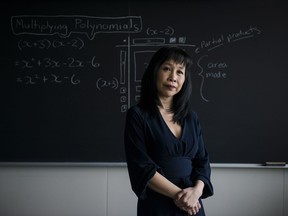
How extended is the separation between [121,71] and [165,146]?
1.44 metres

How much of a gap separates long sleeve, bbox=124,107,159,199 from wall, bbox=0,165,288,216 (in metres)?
1.43

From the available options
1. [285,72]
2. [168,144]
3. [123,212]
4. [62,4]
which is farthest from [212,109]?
[62,4]

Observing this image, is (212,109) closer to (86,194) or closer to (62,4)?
(86,194)

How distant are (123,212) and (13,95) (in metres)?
1.45

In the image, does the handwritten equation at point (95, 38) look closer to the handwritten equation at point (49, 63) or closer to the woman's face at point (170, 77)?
the handwritten equation at point (49, 63)

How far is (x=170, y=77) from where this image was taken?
1.43m

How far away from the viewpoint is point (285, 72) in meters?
2.69

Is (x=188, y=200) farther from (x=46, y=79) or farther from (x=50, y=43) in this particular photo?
(x=50, y=43)

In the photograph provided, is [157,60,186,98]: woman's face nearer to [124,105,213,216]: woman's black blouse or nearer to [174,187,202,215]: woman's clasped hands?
[124,105,213,216]: woman's black blouse

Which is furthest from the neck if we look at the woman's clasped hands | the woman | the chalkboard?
the chalkboard

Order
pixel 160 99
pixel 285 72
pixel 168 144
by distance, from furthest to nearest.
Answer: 1. pixel 285 72
2. pixel 160 99
3. pixel 168 144

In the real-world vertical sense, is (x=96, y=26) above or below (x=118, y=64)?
above

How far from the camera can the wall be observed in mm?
2762

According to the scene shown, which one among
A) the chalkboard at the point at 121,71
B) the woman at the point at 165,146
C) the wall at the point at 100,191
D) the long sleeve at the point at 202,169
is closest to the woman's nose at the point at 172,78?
the woman at the point at 165,146
